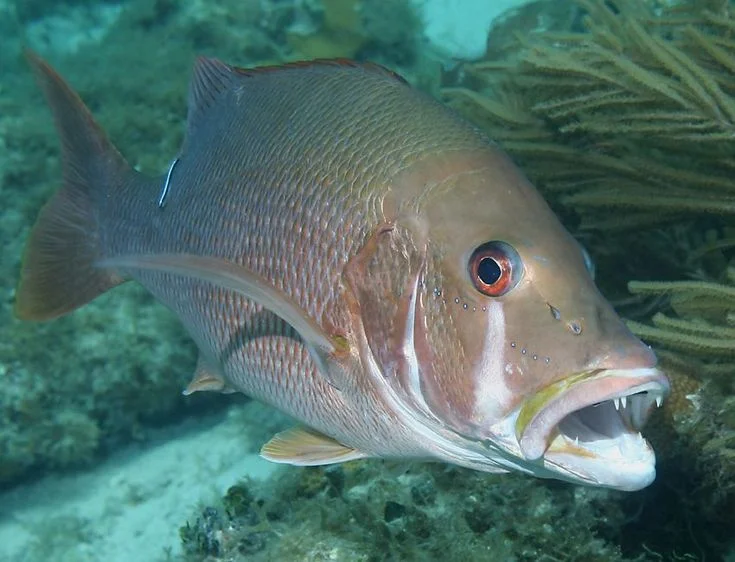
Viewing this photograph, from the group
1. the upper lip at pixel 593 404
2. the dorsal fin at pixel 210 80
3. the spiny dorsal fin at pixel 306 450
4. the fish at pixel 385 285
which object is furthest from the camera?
the dorsal fin at pixel 210 80

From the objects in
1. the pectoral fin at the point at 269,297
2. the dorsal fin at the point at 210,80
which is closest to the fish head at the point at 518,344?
the pectoral fin at the point at 269,297

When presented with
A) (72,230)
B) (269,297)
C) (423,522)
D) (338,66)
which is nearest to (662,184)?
(338,66)

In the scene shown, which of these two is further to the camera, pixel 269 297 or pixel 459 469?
pixel 459 469

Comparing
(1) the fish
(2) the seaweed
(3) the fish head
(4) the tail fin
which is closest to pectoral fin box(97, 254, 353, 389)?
(1) the fish

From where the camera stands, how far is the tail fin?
9.59 ft

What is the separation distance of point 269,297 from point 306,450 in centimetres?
70

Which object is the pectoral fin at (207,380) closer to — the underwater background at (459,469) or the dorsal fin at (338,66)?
the underwater background at (459,469)

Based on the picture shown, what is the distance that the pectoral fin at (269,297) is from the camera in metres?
1.74

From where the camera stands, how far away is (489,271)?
159 centimetres

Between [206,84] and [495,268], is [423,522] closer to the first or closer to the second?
[495,268]

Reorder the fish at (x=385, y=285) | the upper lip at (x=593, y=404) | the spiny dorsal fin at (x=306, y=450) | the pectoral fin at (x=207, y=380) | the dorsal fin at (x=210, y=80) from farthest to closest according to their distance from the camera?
the pectoral fin at (x=207, y=380)
the dorsal fin at (x=210, y=80)
the spiny dorsal fin at (x=306, y=450)
the fish at (x=385, y=285)
the upper lip at (x=593, y=404)

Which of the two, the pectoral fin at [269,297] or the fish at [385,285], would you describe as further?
the pectoral fin at [269,297]

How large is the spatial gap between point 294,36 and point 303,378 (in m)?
8.21

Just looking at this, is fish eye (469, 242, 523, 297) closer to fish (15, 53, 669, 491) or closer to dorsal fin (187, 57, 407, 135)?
fish (15, 53, 669, 491)
